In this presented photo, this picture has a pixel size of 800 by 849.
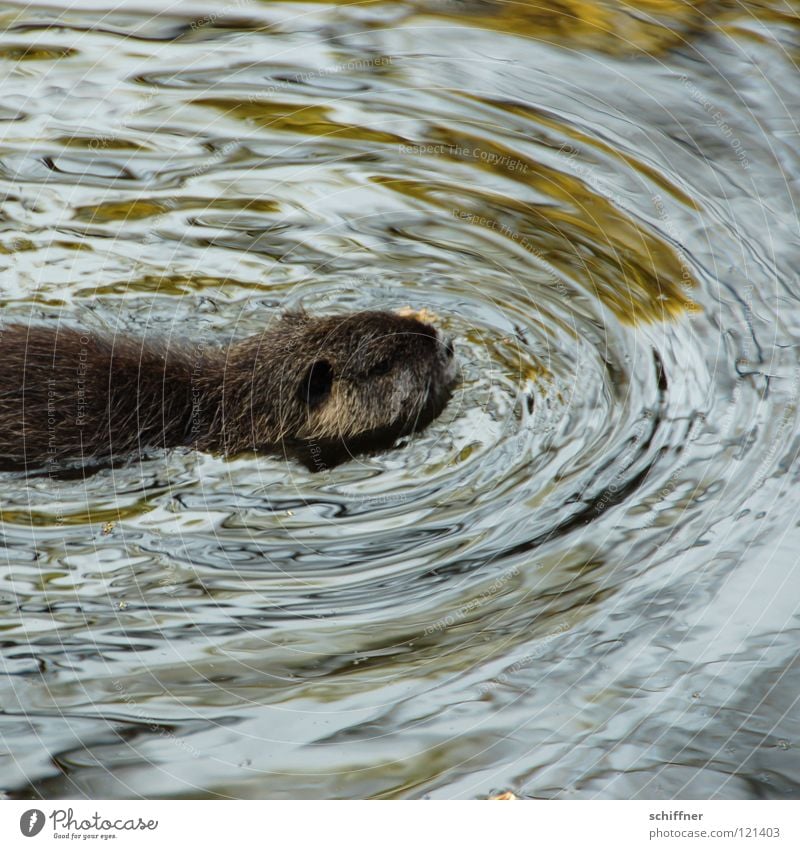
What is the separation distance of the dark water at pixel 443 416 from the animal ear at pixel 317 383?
686 millimetres

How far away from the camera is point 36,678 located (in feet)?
14.7

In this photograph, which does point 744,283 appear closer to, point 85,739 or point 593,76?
point 593,76

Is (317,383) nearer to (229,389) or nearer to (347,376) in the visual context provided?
(347,376)

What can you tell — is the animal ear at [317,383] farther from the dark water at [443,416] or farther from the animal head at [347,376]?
the dark water at [443,416]

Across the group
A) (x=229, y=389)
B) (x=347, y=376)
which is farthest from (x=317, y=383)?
(x=229, y=389)

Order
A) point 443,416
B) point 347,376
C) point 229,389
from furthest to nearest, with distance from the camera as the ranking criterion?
point 347,376 → point 443,416 → point 229,389

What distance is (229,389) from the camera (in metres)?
6.43

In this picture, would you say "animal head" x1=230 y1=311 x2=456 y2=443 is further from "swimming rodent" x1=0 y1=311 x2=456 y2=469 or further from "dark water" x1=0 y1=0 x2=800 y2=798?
"dark water" x1=0 y1=0 x2=800 y2=798

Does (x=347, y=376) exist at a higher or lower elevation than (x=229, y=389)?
higher

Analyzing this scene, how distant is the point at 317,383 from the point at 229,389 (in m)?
0.58

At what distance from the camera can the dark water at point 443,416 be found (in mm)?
4289

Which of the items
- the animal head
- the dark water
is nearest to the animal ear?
the animal head
